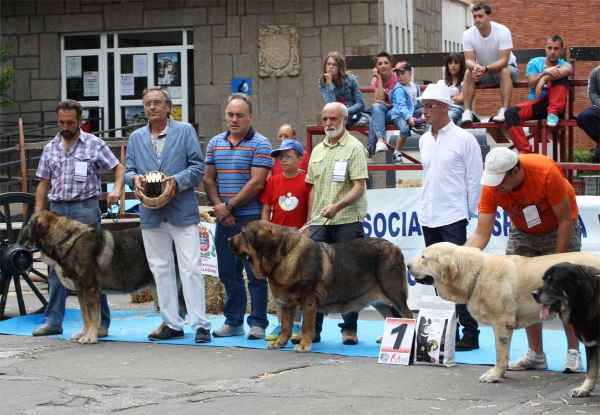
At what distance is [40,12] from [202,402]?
678 inches

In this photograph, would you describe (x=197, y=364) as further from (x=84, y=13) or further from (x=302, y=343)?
(x=84, y=13)

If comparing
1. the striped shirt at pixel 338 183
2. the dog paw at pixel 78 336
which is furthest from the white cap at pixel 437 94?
the dog paw at pixel 78 336

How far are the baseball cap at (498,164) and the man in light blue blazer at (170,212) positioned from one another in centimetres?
290

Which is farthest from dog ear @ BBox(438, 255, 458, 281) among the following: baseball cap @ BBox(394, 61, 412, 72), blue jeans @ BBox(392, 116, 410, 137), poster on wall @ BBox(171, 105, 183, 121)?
poster on wall @ BBox(171, 105, 183, 121)

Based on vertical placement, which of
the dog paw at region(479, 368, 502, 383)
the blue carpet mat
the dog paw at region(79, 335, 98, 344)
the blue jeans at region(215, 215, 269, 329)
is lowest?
the blue carpet mat

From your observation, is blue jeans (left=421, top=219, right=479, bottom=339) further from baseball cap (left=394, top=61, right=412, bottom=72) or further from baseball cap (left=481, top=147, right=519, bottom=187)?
baseball cap (left=394, top=61, right=412, bottom=72)

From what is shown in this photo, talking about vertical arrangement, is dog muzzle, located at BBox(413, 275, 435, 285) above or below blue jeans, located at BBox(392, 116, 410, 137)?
below

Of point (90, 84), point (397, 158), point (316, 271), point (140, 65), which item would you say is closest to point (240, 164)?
point (316, 271)

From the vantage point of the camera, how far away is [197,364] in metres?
7.83

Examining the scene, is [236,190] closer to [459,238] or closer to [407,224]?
[459,238]

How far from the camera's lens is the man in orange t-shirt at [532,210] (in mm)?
6992

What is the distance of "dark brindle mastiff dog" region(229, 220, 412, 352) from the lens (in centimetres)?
816

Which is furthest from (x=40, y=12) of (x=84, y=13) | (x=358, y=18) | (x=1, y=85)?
(x=358, y=18)

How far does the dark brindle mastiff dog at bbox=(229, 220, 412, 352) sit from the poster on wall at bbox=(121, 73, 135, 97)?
14377mm
